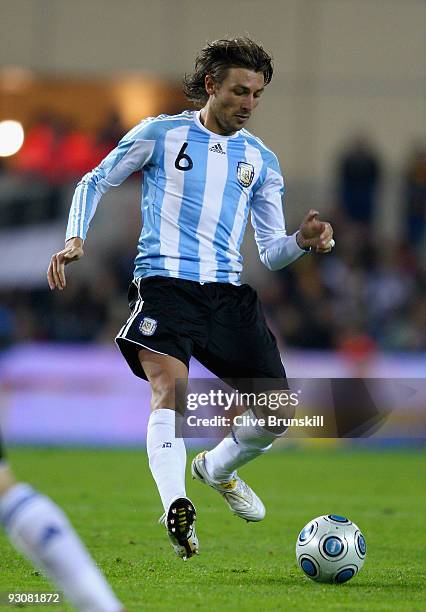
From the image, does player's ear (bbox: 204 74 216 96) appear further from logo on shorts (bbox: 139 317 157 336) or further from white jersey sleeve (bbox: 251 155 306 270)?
logo on shorts (bbox: 139 317 157 336)

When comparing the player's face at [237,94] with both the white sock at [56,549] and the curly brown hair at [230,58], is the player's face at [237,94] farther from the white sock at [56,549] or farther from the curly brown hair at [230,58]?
the white sock at [56,549]

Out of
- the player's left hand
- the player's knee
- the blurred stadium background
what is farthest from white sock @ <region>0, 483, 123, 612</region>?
the blurred stadium background

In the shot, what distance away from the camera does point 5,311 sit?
54.2 ft

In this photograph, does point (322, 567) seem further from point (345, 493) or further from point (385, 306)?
point (385, 306)

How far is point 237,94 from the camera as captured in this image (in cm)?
619

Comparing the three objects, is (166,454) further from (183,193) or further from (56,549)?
(56,549)

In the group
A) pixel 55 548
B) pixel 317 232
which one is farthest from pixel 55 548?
pixel 317 232

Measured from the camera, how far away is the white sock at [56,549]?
3.72 metres

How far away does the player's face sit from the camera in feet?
20.3

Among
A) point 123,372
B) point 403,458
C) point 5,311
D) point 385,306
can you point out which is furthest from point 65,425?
point 385,306

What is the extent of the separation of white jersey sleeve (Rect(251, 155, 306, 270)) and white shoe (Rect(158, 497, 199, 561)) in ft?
5.72

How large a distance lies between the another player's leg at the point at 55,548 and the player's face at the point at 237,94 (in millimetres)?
2922

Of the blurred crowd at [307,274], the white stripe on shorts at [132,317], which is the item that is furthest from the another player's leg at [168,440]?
the blurred crowd at [307,274]

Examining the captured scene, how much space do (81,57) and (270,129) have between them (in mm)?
3603
